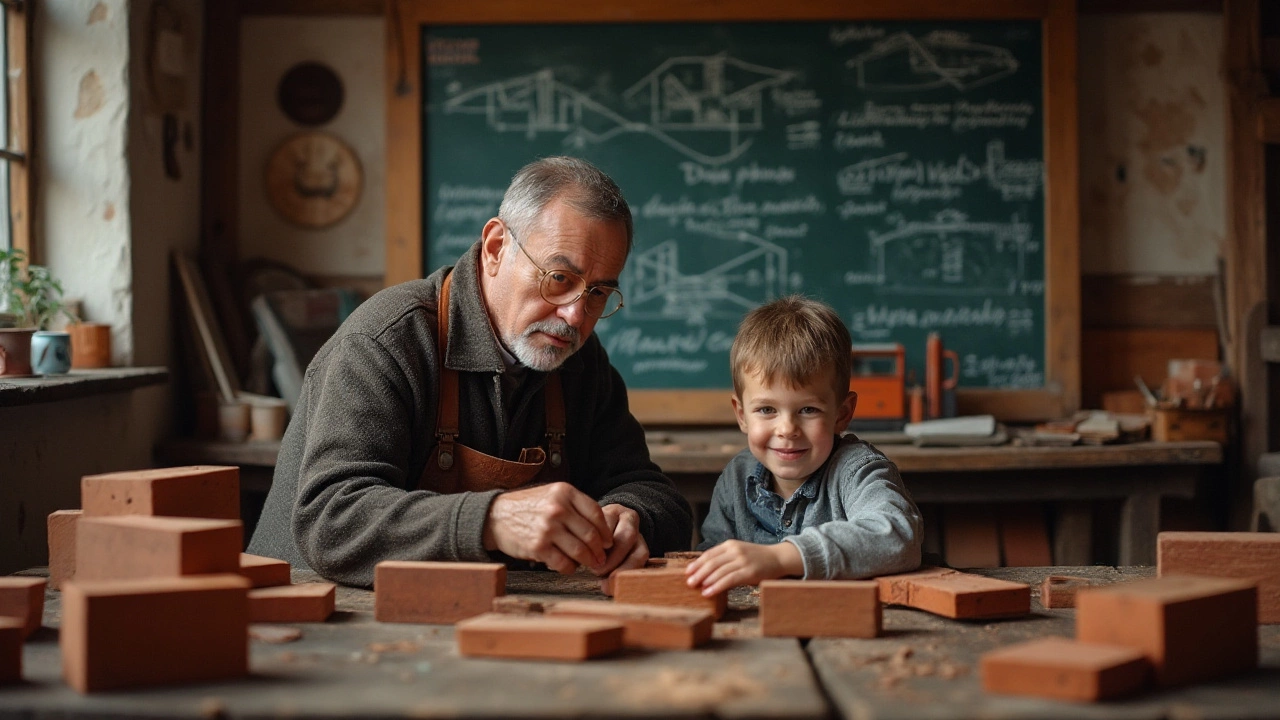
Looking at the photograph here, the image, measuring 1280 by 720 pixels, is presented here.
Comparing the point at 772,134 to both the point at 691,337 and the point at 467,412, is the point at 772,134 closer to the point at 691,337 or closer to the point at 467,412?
the point at 691,337

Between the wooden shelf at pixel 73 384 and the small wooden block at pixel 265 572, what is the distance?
44.9 inches

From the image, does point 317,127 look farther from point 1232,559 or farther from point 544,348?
point 1232,559

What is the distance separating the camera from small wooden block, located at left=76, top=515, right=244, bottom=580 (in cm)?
155

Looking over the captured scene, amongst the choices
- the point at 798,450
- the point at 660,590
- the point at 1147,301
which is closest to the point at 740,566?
the point at 660,590

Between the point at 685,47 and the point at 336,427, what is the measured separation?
2.87 meters

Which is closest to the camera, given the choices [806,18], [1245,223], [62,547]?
[62,547]

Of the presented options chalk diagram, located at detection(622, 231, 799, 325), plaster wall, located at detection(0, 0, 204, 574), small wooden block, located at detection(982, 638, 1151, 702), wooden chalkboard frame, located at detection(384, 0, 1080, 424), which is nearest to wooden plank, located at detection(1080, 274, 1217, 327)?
wooden chalkboard frame, located at detection(384, 0, 1080, 424)

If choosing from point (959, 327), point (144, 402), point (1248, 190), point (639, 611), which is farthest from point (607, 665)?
point (1248, 190)

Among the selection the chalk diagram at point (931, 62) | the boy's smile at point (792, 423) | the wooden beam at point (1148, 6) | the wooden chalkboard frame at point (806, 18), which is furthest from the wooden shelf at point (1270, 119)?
the boy's smile at point (792, 423)

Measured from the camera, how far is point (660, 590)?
1.74m

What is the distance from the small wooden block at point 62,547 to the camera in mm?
1886

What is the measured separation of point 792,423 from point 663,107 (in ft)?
8.38

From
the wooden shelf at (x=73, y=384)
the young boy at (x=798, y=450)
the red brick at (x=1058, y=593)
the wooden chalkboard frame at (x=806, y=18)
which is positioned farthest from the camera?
the wooden chalkboard frame at (x=806, y=18)

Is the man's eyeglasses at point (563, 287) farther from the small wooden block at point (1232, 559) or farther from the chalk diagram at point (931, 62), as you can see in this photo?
the chalk diagram at point (931, 62)
